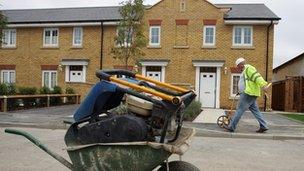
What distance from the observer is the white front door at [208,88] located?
29.9m

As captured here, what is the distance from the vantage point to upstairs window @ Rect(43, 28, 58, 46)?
33312 mm

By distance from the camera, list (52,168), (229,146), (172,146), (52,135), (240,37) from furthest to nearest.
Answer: (240,37)
(52,135)
(229,146)
(52,168)
(172,146)

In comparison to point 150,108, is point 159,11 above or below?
above

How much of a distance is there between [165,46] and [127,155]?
86.7ft

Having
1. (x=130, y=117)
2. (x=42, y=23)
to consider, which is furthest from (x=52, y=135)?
(x=42, y=23)

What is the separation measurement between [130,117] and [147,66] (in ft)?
87.1

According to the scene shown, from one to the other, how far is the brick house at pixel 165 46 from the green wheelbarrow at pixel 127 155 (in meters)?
23.4

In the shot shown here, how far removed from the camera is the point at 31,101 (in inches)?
947

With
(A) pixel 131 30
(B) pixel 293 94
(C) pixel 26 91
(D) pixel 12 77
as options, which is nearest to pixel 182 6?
(A) pixel 131 30

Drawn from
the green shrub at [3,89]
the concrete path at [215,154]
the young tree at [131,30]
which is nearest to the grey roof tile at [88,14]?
the young tree at [131,30]

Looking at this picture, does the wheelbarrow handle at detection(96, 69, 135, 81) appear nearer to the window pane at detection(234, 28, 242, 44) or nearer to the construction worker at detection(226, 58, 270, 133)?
the construction worker at detection(226, 58, 270, 133)

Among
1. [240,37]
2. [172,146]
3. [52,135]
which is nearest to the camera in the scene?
[172,146]

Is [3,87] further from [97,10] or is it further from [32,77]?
[97,10]

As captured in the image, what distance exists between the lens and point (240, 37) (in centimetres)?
2966
